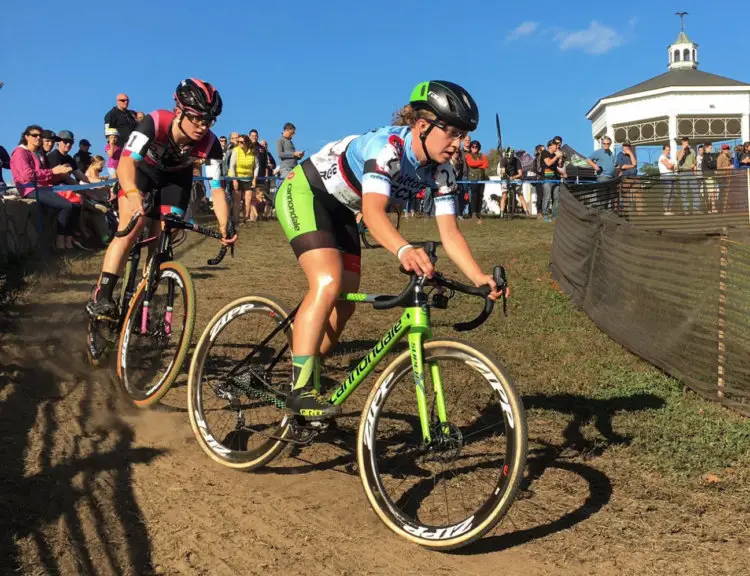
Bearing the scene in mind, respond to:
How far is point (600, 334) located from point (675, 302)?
→ 1.99 m

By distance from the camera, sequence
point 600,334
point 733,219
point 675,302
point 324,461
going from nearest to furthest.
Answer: point 324,461 → point 675,302 → point 600,334 → point 733,219

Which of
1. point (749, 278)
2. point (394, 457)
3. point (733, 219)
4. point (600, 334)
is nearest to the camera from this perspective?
point (394, 457)

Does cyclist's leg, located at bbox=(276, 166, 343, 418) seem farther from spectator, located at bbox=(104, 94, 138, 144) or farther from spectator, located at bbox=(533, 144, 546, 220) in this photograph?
spectator, located at bbox=(533, 144, 546, 220)

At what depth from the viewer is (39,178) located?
14164mm

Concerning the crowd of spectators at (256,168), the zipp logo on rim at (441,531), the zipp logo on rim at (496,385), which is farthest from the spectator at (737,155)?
the zipp logo on rim at (441,531)

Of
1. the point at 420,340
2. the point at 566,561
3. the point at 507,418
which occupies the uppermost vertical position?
the point at 420,340

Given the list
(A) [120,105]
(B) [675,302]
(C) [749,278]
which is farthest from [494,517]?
(A) [120,105]

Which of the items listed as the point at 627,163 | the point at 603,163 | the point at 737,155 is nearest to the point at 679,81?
the point at 737,155

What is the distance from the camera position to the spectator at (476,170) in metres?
23.5

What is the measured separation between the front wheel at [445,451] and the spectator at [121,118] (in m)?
13.3

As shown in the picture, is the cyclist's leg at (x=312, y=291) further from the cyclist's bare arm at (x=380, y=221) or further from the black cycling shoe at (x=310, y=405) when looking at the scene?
the cyclist's bare arm at (x=380, y=221)

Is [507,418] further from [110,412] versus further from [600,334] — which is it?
[600,334]

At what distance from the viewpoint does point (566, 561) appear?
3959 mm

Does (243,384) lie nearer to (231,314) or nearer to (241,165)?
(231,314)
